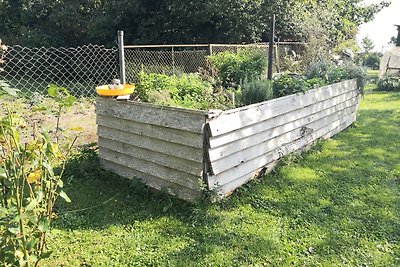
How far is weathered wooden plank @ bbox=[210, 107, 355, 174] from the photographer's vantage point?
2.78m

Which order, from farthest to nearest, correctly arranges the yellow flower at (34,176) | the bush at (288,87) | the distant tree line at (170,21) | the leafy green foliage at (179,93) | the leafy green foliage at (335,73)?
the distant tree line at (170,21), the leafy green foliage at (335,73), the bush at (288,87), the leafy green foliage at (179,93), the yellow flower at (34,176)

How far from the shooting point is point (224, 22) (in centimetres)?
1041

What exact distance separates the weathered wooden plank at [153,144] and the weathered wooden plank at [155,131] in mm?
36

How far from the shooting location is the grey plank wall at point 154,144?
2.69 metres

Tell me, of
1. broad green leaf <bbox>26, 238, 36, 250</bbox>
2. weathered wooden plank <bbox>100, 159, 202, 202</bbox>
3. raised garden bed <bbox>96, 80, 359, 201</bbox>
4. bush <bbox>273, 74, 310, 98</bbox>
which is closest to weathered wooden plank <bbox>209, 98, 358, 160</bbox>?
raised garden bed <bbox>96, 80, 359, 201</bbox>

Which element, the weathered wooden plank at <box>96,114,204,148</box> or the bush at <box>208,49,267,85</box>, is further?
the bush at <box>208,49,267,85</box>

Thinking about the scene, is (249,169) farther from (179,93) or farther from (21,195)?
(21,195)

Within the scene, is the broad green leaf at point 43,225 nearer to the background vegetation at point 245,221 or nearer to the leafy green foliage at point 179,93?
the background vegetation at point 245,221

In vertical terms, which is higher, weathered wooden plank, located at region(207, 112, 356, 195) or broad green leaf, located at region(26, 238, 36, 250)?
broad green leaf, located at region(26, 238, 36, 250)

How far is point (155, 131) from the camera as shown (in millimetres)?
2928

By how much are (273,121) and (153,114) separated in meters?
1.21

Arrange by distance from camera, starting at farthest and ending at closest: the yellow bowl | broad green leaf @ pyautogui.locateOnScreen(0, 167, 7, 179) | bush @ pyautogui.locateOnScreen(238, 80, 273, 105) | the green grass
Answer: bush @ pyautogui.locateOnScreen(238, 80, 273, 105), the yellow bowl, the green grass, broad green leaf @ pyautogui.locateOnScreen(0, 167, 7, 179)

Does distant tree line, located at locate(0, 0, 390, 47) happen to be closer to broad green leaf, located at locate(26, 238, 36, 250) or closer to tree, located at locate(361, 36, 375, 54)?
tree, located at locate(361, 36, 375, 54)

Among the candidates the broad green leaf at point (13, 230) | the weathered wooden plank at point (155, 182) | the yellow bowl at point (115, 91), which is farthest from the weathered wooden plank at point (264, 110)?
the broad green leaf at point (13, 230)
